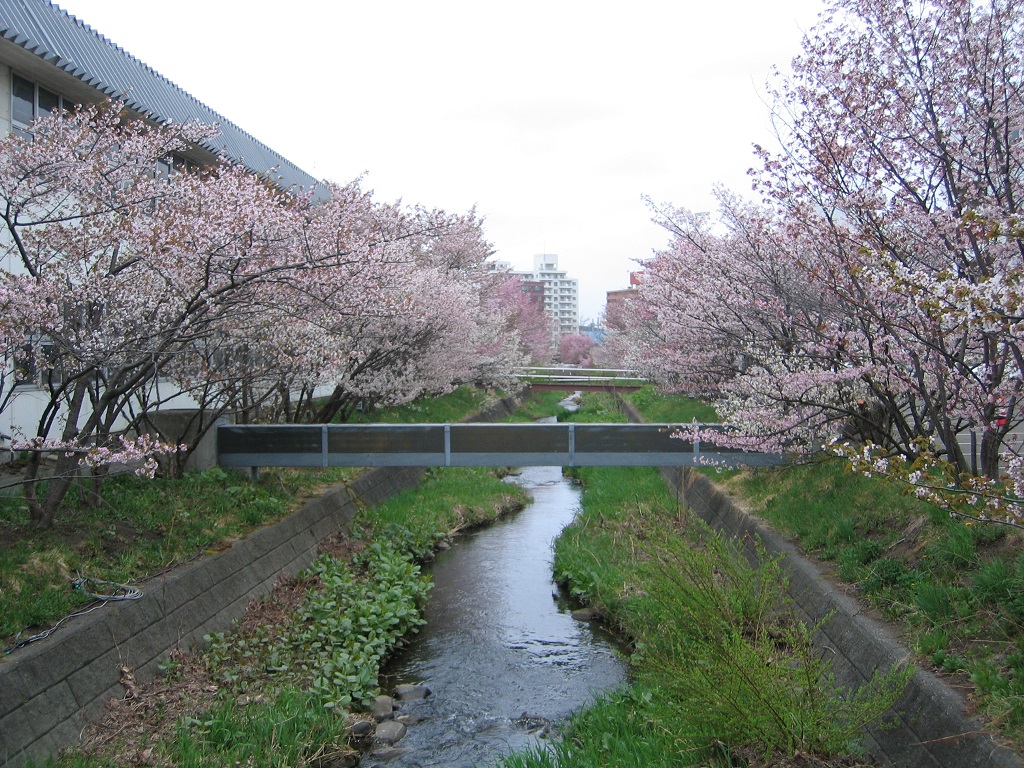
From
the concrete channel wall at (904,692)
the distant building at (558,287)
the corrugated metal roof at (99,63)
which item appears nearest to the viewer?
the concrete channel wall at (904,692)

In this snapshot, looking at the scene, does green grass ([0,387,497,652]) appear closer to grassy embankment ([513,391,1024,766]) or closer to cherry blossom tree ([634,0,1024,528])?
grassy embankment ([513,391,1024,766])

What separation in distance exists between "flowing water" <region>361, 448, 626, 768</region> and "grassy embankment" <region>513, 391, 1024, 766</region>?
22.7 inches

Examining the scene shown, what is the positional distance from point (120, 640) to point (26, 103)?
957cm

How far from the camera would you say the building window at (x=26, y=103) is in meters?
12.1

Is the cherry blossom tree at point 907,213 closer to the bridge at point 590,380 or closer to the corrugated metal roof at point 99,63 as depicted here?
the corrugated metal roof at point 99,63

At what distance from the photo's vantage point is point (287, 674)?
7.84 metres

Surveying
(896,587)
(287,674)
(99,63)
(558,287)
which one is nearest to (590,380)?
(99,63)

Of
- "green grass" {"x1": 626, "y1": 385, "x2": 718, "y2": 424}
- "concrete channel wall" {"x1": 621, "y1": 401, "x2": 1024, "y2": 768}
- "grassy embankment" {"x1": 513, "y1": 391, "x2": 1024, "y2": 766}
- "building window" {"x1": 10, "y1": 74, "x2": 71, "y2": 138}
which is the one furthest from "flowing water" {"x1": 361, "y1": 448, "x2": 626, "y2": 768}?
"building window" {"x1": 10, "y1": 74, "x2": 71, "y2": 138}

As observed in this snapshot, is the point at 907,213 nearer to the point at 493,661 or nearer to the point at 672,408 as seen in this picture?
the point at 493,661

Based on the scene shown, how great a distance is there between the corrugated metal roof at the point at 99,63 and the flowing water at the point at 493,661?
6744 millimetres

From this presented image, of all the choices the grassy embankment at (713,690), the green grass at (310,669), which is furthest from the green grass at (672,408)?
the grassy embankment at (713,690)

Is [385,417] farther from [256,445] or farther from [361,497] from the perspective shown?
[256,445]

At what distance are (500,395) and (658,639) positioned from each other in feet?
97.3

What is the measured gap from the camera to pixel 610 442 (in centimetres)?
1226
